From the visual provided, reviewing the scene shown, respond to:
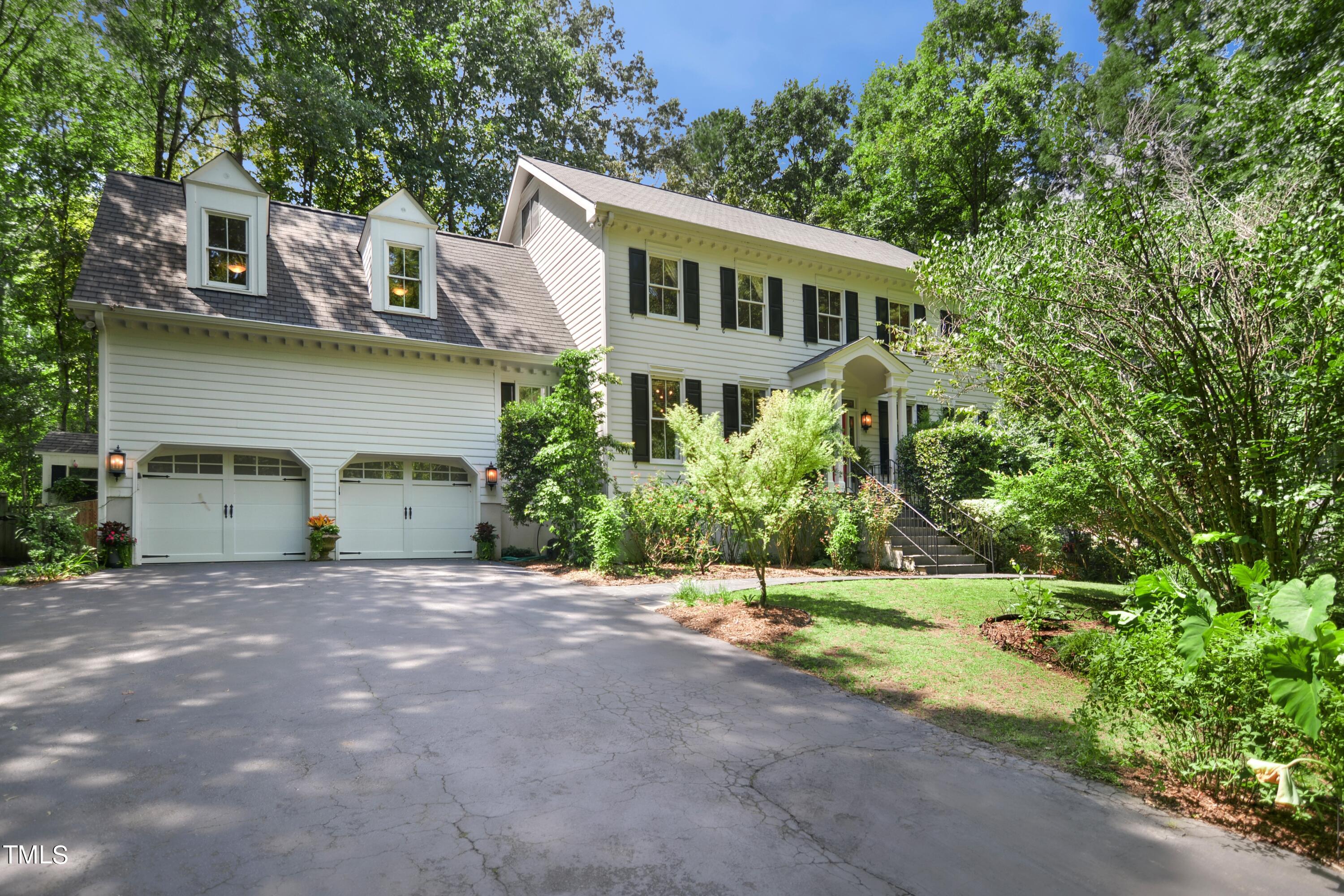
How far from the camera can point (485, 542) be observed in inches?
561

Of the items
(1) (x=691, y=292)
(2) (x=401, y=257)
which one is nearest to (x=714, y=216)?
(1) (x=691, y=292)

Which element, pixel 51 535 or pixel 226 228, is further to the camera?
pixel 226 228

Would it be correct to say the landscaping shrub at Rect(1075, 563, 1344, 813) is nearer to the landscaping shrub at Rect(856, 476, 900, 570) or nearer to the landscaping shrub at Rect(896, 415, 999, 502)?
the landscaping shrub at Rect(856, 476, 900, 570)

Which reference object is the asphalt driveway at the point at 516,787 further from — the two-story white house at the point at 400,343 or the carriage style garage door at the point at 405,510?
the carriage style garage door at the point at 405,510

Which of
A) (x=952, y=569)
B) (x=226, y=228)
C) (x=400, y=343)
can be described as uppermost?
(x=226, y=228)

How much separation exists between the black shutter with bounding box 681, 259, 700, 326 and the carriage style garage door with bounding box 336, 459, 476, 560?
605 cm

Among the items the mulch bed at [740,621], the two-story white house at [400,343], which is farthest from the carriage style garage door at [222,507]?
the mulch bed at [740,621]

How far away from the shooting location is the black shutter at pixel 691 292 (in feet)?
49.3

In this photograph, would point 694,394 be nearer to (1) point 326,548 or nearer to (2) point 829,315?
(2) point 829,315

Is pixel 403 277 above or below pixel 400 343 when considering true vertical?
above

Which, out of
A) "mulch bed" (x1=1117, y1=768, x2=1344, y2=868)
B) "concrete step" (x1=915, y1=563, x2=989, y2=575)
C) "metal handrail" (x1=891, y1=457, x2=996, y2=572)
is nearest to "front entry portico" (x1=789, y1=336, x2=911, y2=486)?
"metal handrail" (x1=891, y1=457, x2=996, y2=572)

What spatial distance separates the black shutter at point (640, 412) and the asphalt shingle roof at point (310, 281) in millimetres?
2188

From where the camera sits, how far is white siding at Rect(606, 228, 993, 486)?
1424cm

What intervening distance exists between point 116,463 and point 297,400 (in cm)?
299
